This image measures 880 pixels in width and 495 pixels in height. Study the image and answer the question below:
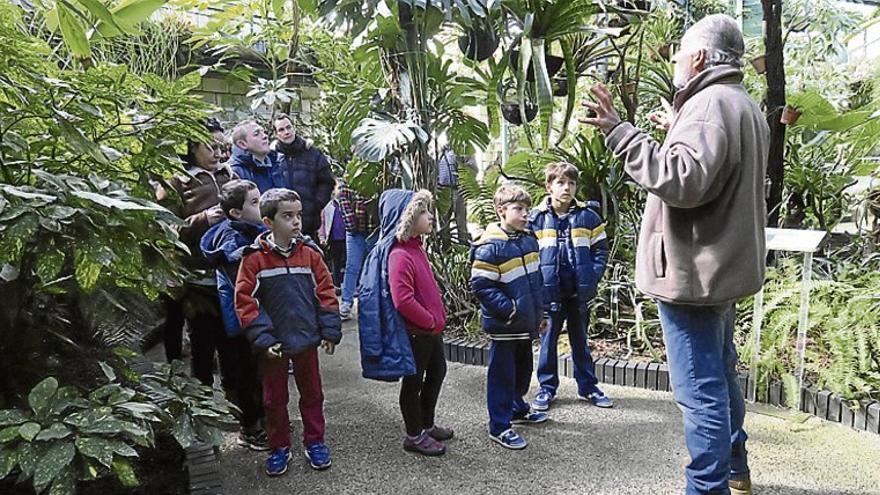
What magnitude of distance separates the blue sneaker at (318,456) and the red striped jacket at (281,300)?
455 millimetres

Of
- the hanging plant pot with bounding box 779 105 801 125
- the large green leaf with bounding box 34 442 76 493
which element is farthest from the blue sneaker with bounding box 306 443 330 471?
the hanging plant pot with bounding box 779 105 801 125

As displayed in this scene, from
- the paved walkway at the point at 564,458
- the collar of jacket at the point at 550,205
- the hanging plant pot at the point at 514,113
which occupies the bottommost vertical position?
the paved walkway at the point at 564,458

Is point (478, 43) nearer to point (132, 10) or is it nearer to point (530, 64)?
point (530, 64)

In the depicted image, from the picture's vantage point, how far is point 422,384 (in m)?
2.78

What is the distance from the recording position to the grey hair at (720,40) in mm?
1848

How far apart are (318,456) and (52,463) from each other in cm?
143

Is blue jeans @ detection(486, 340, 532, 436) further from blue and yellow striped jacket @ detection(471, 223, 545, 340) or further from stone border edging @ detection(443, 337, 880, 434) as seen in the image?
stone border edging @ detection(443, 337, 880, 434)

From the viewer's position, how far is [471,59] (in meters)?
4.18

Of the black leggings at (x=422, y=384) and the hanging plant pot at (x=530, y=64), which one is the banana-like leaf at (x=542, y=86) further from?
the black leggings at (x=422, y=384)

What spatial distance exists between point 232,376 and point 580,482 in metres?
1.61

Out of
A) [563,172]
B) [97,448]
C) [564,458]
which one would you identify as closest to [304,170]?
[563,172]

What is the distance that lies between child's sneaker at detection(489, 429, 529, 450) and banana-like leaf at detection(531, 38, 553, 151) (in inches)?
75.5

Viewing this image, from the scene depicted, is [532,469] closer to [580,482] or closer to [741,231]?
[580,482]

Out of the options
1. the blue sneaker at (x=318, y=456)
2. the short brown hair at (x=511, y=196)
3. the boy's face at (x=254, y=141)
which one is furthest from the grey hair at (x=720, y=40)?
the boy's face at (x=254, y=141)
